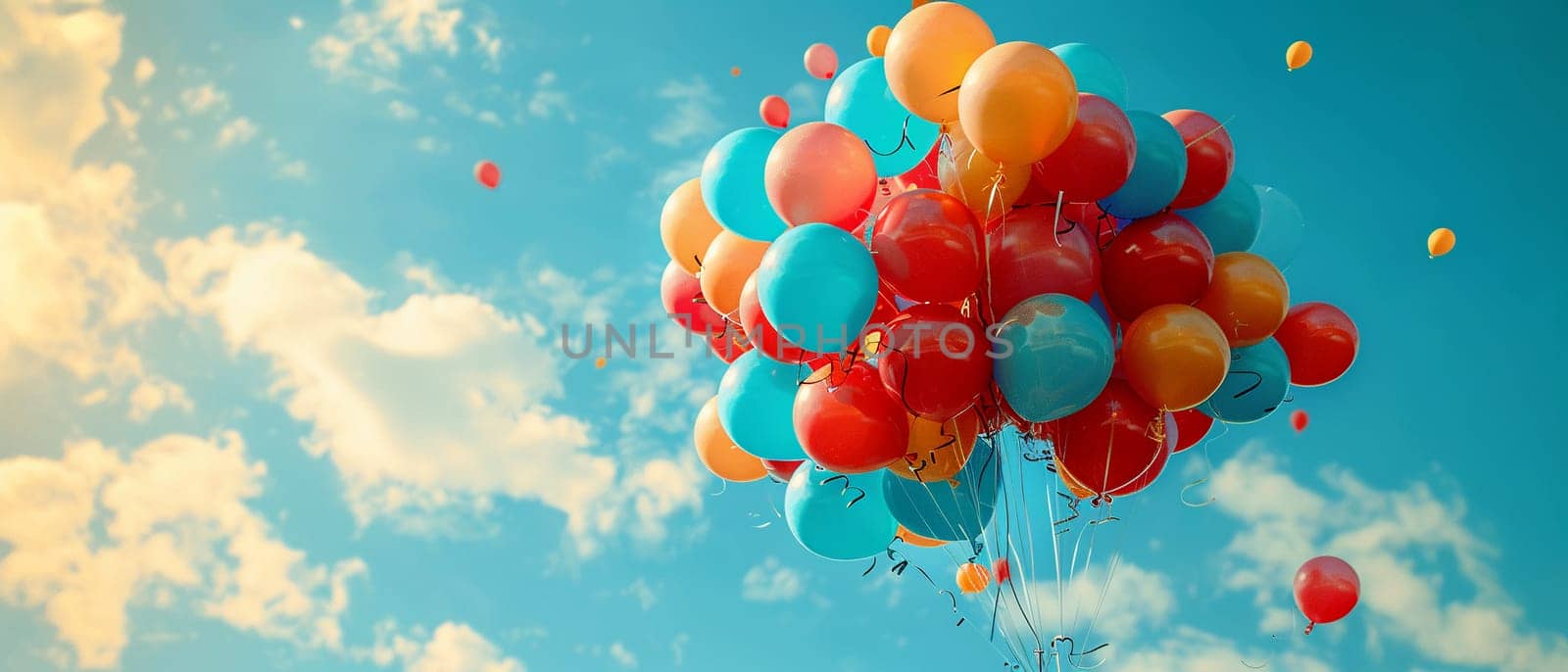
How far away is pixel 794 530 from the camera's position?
16.9 ft

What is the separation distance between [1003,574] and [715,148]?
2.76 m

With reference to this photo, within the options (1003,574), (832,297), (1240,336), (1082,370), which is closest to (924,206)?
(832,297)

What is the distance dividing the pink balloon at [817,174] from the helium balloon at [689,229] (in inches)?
24.3

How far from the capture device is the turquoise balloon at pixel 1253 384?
4715 mm

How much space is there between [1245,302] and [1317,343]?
2.21 feet

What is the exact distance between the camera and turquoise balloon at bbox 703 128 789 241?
452 cm

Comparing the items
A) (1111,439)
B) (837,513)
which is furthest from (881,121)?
(837,513)

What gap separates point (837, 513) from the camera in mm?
5012

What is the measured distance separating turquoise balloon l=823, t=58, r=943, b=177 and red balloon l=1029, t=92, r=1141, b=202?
546 mm

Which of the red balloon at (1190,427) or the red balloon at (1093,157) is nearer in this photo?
the red balloon at (1093,157)

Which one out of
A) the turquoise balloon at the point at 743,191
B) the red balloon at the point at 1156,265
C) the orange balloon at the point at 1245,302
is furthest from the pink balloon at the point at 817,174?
the orange balloon at the point at 1245,302

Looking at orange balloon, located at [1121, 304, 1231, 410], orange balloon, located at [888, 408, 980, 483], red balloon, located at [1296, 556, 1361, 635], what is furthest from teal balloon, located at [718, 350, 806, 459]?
red balloon, located at [1296, 556, 1361, 635]

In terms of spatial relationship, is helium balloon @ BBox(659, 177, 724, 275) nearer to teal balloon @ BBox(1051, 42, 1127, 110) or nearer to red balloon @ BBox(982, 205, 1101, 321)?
red balloon @ BBox(982, 205, 1101, 321)

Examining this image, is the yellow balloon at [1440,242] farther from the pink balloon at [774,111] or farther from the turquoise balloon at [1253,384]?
the pink balloon at [774,111]
